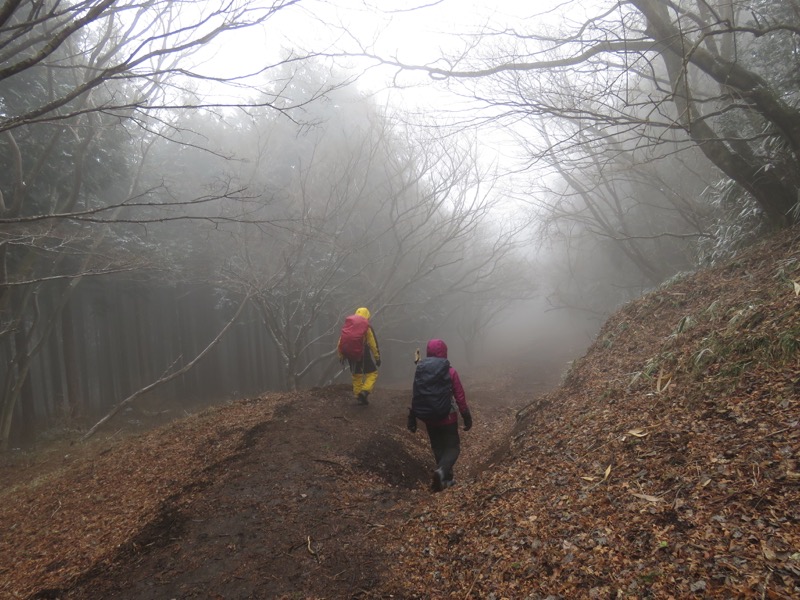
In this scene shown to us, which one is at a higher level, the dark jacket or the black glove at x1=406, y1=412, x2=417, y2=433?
the dark jacket

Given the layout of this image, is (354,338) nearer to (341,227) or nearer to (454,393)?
(454,393)

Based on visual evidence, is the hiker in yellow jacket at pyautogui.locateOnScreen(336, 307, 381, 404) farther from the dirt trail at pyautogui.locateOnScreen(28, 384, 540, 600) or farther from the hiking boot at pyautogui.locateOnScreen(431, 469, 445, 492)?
the hiking boot at pyautogui.locateOnScreen(431, 469, 445, 492)

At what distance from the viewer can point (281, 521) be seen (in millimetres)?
3963

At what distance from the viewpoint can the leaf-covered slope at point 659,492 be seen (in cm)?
230

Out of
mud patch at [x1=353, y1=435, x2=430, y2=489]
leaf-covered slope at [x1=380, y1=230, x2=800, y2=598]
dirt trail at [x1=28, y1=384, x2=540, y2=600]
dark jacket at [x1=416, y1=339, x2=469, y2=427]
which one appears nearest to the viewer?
leaf-covered slope at [x1=380, y1=230, x2=800, y2=598]

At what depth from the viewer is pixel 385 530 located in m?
3.88

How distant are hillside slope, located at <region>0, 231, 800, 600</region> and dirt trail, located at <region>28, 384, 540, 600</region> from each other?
18 mm

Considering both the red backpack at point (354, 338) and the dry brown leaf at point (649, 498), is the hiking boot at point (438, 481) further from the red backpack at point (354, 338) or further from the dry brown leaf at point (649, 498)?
the red backpack at point (354, 338)

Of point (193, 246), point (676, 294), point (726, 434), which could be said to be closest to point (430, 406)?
point (726, 434)

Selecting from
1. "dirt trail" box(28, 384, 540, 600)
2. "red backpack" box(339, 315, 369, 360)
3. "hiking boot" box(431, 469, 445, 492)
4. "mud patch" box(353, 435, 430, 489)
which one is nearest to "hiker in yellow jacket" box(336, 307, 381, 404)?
"red backpack" box(339, 315, 369, 360)

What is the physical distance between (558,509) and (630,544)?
0.70 meters

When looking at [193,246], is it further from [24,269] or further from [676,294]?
[676,294]

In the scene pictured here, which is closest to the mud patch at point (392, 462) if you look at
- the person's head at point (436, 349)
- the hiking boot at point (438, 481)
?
the hiking boot at point (438, 481)

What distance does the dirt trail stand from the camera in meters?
3.22
